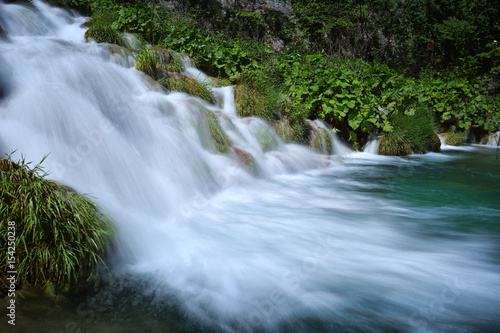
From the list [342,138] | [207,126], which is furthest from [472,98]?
[207,126]

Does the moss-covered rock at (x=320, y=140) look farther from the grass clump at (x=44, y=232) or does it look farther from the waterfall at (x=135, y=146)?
the grass clump at (x=44, y=232)

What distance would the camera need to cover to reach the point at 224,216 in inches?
136

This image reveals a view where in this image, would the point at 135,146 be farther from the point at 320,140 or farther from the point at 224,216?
the point at 320,140

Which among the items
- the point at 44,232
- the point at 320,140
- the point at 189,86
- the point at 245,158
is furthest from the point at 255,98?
the point at 44,232

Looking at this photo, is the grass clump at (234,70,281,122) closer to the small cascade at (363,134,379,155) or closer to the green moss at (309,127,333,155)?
the green moss at (309,127,333,155)

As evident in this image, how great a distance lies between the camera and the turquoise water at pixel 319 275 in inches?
72.1

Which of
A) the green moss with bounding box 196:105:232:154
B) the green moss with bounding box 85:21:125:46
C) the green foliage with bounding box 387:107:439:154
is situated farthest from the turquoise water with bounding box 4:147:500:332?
the green moss with bounding box 85:21:125:46

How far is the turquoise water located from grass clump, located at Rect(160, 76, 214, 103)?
2.79 m

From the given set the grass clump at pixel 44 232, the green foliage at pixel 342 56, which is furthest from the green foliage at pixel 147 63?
the grass clump at pixel 44 232

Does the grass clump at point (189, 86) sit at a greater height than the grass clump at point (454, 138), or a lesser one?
greater

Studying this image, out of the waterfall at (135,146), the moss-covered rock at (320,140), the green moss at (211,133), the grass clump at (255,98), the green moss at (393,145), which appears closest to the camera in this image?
the waterfall at (135,146)

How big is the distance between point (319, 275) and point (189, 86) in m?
4.89

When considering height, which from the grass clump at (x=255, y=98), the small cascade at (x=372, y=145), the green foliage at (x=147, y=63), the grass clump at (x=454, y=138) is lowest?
the small cascade at (x=372, y=145)

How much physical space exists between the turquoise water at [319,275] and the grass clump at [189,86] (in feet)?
9.15
